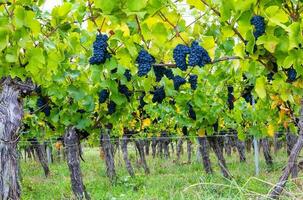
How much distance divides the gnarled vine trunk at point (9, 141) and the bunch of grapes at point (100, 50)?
3.70 ft

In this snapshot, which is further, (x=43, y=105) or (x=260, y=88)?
(x=43, y=105)

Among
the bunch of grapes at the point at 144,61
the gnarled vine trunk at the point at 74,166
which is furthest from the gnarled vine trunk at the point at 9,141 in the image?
the gnarled vine trunk at the point at 74,166

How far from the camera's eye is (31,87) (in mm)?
4199

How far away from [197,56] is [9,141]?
187cm

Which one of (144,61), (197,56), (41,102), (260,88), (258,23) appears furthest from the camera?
(41,102)

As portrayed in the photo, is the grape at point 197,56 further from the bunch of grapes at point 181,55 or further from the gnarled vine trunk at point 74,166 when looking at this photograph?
the gnarled vine trunk at point 74,166

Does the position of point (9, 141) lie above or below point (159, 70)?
below

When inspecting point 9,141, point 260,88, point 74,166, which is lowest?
point 74,166

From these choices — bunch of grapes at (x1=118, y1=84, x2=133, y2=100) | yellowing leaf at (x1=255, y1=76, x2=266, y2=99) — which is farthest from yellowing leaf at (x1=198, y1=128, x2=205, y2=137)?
yellowing leaf at (x1=255, y1=76, x2=266, y2=99)

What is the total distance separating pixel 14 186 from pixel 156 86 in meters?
1.73

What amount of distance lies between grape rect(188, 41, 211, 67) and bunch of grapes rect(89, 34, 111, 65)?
21.8 inches

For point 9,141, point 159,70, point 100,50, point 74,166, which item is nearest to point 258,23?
point 100,50

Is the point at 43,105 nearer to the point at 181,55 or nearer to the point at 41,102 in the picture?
the point at 41,102

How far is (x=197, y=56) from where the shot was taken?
282 centimetres
